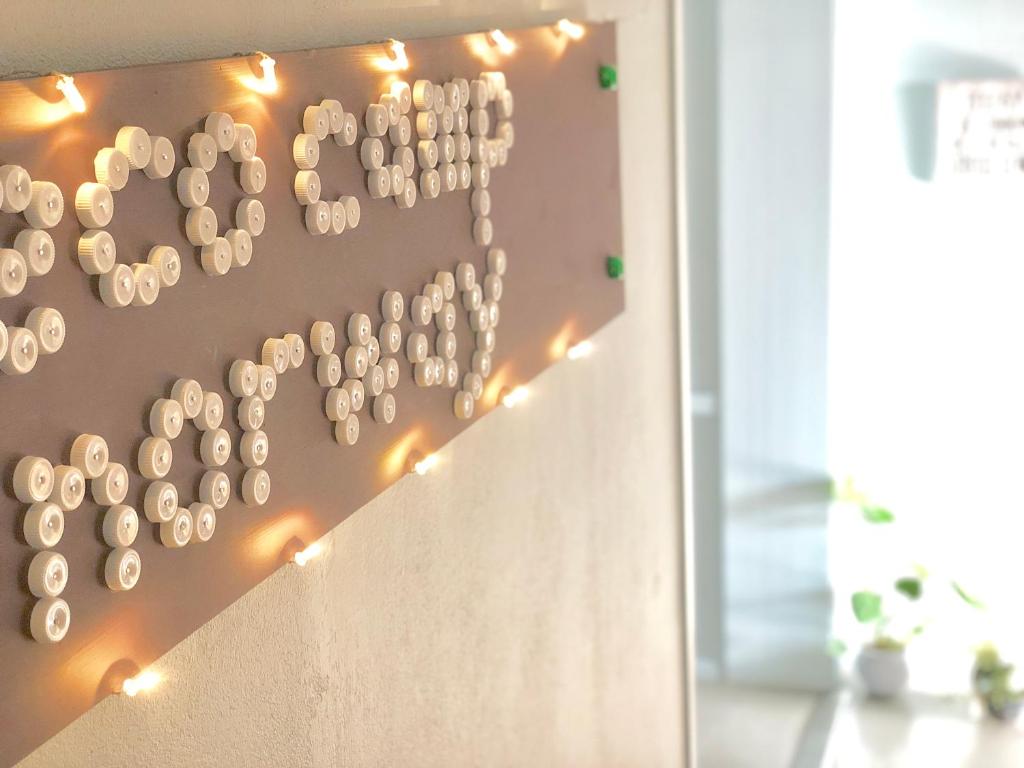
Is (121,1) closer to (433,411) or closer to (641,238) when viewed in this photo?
(433,411)

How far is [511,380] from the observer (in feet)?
5.33

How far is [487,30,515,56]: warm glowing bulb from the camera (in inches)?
59.9

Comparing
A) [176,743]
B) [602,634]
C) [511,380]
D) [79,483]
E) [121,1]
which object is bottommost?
[602,634]

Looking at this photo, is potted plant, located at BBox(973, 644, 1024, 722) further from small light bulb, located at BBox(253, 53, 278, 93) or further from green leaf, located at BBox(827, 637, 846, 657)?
small light bulb, located at BBox(253, 53, 278, 93)

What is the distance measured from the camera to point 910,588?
2861mm

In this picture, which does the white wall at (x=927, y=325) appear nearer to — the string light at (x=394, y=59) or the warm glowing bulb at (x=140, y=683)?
the string light at (x=394, y=59)

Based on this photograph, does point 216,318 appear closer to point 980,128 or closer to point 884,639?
point 980,128

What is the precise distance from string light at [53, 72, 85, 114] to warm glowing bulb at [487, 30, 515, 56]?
778 millimetres

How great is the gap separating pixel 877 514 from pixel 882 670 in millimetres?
411

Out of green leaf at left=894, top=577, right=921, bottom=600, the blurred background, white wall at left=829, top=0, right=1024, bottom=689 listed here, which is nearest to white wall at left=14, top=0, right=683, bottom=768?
the blurred background

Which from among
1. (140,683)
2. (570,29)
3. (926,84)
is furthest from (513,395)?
(926,84)

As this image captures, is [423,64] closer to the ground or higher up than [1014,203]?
higher up

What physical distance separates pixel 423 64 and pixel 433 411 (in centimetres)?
40

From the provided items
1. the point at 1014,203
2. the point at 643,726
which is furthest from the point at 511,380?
the point at 1014,203
